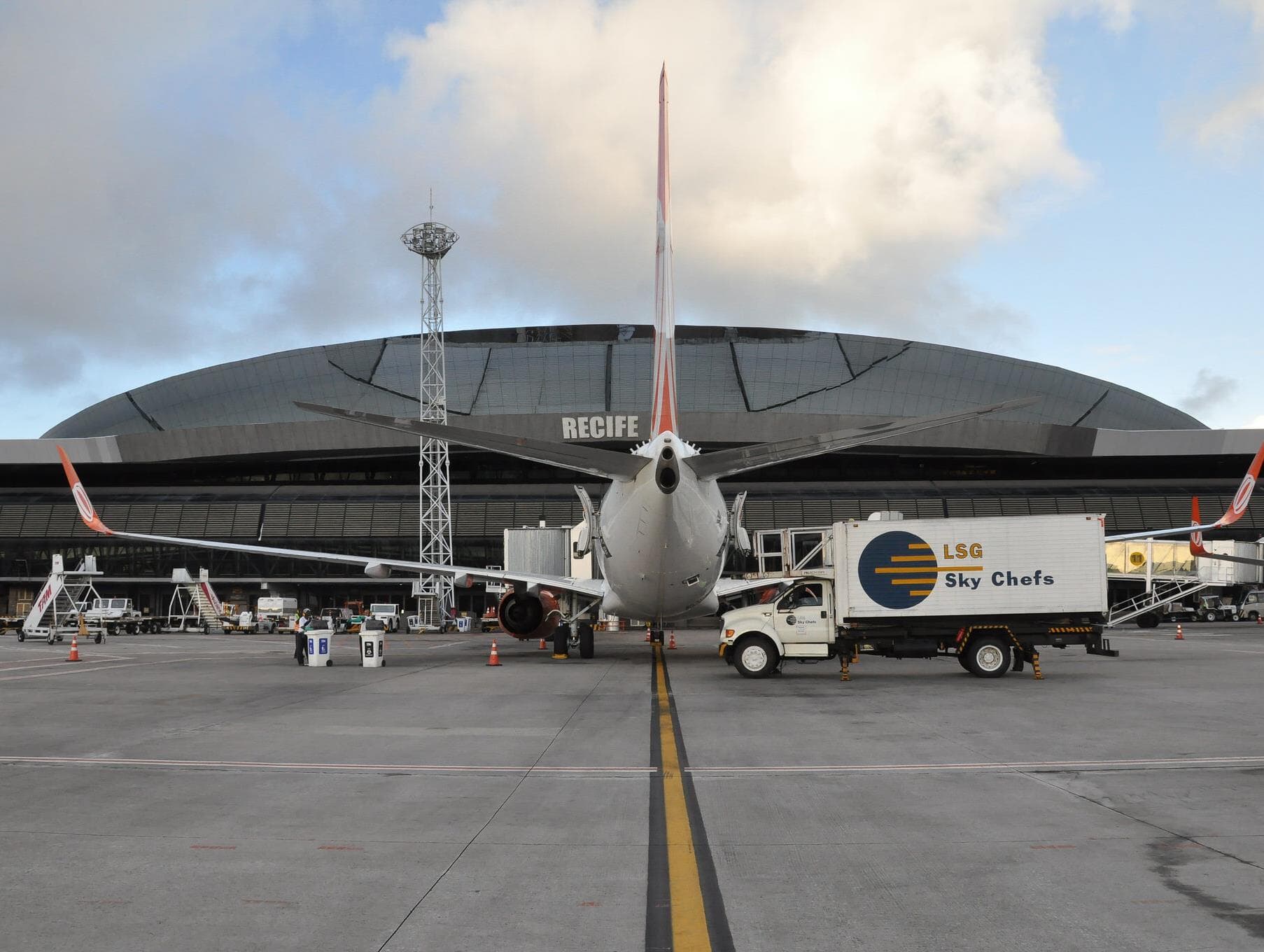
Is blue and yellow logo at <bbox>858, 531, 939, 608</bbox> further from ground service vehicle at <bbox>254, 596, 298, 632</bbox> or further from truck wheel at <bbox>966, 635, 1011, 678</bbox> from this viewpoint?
ground service vehicle at <bbox>254, 596, 298, 632</bbox>

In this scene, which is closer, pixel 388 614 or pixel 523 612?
pixel 523 612

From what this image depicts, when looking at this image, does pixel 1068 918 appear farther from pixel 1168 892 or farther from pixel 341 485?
pixel 341 485

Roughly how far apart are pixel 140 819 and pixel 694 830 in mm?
4459

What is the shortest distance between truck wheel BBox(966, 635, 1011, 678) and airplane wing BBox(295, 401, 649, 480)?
30.2 feet

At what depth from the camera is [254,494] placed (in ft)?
242

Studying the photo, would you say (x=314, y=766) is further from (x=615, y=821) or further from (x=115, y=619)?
(x=115, y=619)

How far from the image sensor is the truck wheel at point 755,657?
70.0ft

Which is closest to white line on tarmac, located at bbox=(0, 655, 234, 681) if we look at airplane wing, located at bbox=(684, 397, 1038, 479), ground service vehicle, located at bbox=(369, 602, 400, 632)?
airplane wing, located at bbox=(684, 397, 1038, 479)

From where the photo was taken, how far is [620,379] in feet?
266

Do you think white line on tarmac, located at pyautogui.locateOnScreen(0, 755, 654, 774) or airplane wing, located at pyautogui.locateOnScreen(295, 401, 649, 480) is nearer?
white line on tarmac, located at pyautogui.locateOnScreen(0, 755, 654, 774)

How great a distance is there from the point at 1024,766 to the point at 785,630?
36.0 ft

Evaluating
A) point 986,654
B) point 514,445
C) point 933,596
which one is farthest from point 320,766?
point 986,654

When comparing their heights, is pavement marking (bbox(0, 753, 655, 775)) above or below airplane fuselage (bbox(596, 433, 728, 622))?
below

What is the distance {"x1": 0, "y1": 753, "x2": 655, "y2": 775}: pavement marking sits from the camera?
10.4 m
